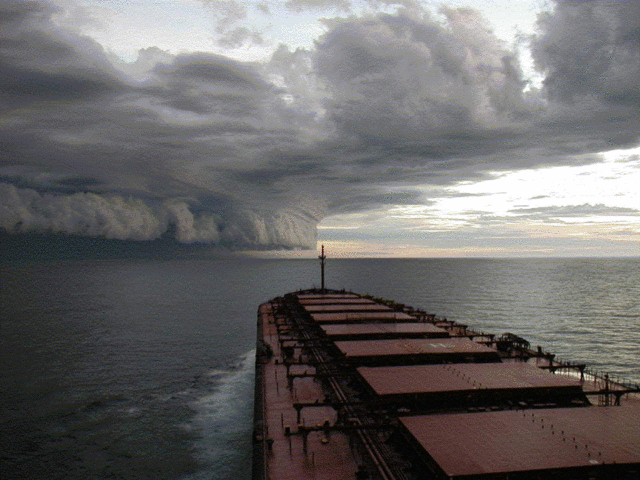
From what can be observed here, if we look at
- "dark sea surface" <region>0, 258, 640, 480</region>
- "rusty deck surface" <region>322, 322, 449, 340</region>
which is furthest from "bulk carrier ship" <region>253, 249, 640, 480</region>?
"dark sea surface" <region>0, 258, 640, 480</region>

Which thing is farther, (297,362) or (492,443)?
(297,362)

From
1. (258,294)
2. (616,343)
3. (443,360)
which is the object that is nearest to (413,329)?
(443,360)

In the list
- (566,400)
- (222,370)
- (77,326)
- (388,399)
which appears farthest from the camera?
(77,326)

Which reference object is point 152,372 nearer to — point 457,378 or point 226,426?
point 226,426

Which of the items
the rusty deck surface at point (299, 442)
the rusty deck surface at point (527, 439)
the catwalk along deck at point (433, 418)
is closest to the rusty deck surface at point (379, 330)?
the catwalk along deck at point (433, 418)

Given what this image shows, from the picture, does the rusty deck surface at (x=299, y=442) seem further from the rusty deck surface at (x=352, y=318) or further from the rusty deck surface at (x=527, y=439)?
the rusty deck surface at (x=352, y=318)

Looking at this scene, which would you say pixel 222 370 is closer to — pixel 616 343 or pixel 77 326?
pixel 77 326

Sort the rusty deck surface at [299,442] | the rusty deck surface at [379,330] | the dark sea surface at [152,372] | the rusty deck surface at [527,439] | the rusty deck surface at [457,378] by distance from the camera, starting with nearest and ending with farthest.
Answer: the rusty deck surface at [527,439] → the rusty deck surface at [299,442] → the rusty deck surface at [457,378] → the dark sea surface at [152,372] → the rusty deck surface at [379,330]
